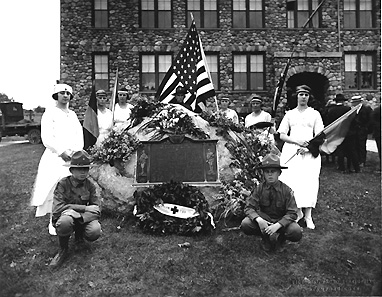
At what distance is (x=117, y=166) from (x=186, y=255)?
6.78 feet

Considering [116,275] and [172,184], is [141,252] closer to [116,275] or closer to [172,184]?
[116,275]

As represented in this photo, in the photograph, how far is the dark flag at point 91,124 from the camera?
6805 mm

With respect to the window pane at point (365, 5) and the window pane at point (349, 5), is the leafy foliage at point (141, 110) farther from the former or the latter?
the window pane at point (365, 5)

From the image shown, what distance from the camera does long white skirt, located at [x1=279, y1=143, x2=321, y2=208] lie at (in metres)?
5.94

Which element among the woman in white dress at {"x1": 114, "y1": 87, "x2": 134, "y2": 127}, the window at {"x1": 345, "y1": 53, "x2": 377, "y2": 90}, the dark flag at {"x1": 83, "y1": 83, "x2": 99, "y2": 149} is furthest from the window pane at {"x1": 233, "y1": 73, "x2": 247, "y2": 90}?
the dark flag at {"x1": 83, "y1": 83, "x2": 99, "y2": 149}

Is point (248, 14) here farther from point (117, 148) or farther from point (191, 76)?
point (117, 148)

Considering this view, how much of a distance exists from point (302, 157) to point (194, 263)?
2.54 m

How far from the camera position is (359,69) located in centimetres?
1955

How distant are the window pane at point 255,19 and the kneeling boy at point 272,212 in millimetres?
15940

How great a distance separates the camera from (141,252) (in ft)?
16.3

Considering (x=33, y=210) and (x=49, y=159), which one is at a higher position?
(x=49, y=159)

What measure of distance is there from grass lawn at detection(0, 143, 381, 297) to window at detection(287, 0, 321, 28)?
1487 cm

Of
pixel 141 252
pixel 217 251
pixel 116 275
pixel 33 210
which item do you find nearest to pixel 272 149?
pixel 217 251

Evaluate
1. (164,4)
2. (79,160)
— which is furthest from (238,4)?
(79,160)
